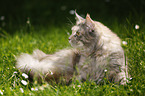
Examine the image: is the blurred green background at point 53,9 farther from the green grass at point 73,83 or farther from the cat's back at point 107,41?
the cat's back at point 107,41

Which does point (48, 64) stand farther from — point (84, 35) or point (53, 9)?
point (53, 9)

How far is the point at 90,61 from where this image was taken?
2373 mm

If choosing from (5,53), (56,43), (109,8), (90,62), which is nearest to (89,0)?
(109,8)

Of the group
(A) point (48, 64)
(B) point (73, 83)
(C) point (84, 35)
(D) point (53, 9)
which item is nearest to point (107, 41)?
(C) point (84, 35)

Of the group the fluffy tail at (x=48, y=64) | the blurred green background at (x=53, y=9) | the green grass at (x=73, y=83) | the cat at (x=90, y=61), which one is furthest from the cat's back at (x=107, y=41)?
the blurred green background at (x=53, y=9)

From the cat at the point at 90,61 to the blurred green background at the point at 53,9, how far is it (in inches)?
84.1

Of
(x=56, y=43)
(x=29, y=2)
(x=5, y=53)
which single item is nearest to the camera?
(x=5, y=53)

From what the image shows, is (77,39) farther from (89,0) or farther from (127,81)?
(89,0)

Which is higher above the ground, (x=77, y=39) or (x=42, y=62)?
(x=77, y=39)

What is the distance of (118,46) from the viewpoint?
2381 millimetres

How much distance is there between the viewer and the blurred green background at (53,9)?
4.84 m

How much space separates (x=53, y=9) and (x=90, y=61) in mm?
3556

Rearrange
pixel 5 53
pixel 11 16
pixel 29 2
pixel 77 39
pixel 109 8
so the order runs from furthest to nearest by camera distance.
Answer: pixel 29 2, pixel 11 16, pixel 109 8, pixel 5 53, pixel 77 39

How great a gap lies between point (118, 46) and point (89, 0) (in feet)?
11.5
